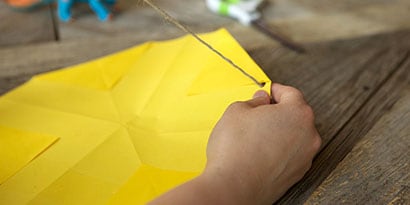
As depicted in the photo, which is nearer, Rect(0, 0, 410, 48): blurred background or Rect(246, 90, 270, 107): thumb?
Rect(246, 90, 270, 107): thumb

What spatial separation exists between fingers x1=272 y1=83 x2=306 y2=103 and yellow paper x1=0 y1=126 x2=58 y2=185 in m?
0.30

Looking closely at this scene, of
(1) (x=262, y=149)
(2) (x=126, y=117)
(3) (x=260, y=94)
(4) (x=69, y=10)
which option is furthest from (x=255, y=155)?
(4) (x=69, y=10)

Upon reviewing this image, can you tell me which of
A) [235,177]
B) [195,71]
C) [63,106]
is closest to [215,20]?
[195,71]

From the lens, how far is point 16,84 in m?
0.76

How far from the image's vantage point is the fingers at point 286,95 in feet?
1.90

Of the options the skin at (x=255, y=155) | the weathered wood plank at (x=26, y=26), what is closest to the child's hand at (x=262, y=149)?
the skin at (x=255, y=155)

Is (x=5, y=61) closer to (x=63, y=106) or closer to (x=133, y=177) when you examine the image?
(x=63, y=106)

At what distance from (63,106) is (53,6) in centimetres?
35

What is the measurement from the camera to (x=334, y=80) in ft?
2.47

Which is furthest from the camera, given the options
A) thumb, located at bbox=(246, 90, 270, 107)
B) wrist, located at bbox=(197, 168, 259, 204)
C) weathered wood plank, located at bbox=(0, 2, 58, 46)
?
weathered wood plank, located at bbox=(0, 2, 58, 46)

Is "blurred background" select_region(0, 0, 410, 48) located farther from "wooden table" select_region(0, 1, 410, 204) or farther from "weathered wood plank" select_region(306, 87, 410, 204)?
"weathered wood plank" select_region(306, 87, 410, 204)

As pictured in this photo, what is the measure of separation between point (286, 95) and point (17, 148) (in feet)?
1.17

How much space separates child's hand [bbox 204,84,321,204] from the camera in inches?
20.0

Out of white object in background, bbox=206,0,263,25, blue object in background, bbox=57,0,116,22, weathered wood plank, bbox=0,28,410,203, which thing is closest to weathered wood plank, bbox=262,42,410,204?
weathered wood plank, bbox=0,28,410,203
